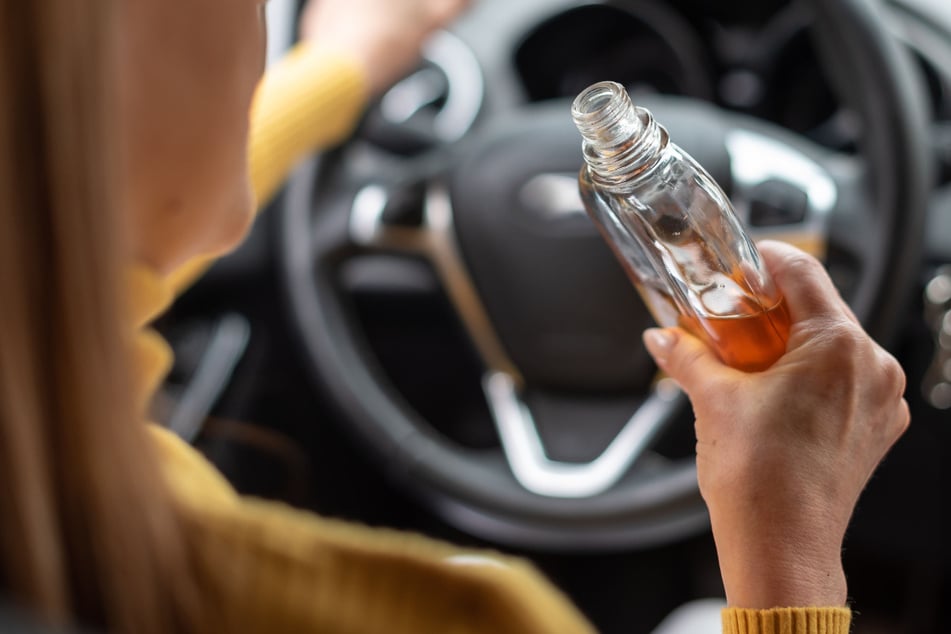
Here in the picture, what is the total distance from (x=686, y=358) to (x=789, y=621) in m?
0.12

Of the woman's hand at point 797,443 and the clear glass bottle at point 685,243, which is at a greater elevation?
the clear glass bottle at point 685,243

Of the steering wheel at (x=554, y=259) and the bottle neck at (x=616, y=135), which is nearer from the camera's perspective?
the bottle neck at (x=616, y=135)

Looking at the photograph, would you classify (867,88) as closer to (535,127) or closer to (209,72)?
(535,127)

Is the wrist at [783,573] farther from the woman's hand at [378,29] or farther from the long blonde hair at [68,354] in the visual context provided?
the woman's hand at [378,29]

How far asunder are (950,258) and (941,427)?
178mm

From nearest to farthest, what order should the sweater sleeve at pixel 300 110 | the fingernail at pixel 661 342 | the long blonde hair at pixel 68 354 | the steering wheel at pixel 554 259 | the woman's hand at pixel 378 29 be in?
1. the long blonde hair at pixel 68 354
2. the fingernail at pixel 661 342
3. the steering wheel at pixel 554 259
4. the sweater sleeve at pixel 300 110
5. the woman's hand at pixel 378 29

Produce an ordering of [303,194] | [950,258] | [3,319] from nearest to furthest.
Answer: [3,319] → [950,258] → [303,194]

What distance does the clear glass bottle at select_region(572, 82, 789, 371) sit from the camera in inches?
15.7

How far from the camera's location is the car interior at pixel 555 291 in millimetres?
742

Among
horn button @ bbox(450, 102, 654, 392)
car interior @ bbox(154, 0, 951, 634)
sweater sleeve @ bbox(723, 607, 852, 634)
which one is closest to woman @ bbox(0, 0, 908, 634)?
sweater sleeve @ bbox(723, 607, 852, 634)

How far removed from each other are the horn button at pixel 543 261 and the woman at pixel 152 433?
351 millimetres

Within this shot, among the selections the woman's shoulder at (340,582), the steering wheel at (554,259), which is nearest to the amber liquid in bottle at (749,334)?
the woman's shoulder at (340,582)

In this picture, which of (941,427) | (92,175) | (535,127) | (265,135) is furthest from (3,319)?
(941,427)

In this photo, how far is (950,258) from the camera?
0.79m
